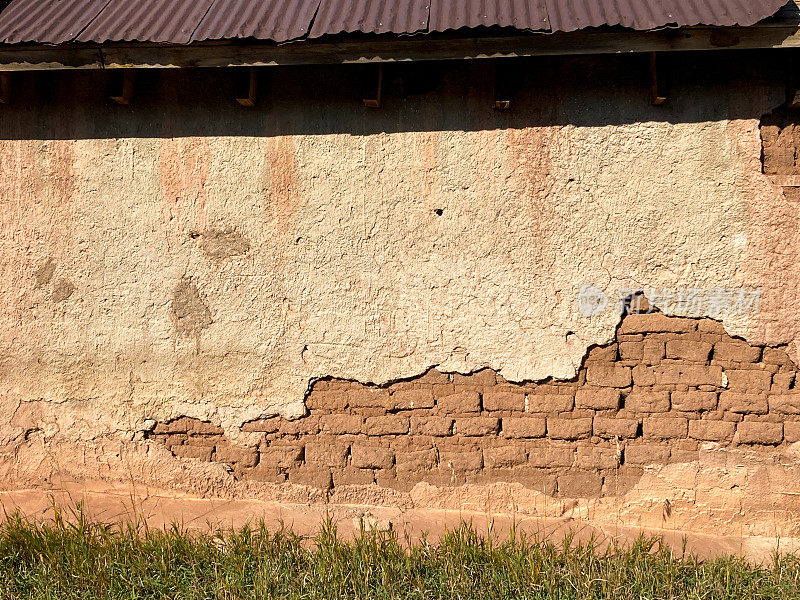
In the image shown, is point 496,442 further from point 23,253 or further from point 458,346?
point 23,253

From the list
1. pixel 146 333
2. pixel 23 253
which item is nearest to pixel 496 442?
pixel 146 333

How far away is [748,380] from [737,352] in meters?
0.17

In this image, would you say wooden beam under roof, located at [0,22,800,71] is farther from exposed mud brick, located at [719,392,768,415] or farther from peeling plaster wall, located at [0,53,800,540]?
exposed mud brick, located at [719,392,768,415]

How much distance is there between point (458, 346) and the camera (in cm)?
399

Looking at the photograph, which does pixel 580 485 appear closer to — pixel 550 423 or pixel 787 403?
pixel 550 423

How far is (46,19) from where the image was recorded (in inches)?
161

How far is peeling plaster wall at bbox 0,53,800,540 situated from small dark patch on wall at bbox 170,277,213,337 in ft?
0.04

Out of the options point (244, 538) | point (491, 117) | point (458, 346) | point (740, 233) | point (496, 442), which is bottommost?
point (244, 538)

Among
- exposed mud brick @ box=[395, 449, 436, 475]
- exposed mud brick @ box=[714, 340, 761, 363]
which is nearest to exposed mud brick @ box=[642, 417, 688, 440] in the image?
exposed mud brick @ box=[714, 340, 761, 363]

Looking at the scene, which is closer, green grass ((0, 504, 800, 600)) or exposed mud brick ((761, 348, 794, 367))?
green grass ((0, 504, 800, 600))

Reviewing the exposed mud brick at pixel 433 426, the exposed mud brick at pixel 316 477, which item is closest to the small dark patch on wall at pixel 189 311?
the exposed mud brick at pixel 316 477

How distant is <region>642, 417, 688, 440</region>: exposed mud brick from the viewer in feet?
12.6

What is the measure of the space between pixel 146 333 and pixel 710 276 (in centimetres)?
347

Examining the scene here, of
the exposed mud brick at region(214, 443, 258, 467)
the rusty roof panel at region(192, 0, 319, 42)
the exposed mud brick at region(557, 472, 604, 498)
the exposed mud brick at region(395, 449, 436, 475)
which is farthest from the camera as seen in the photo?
the exposed mud brick at region(214, 443, 258, 467)
